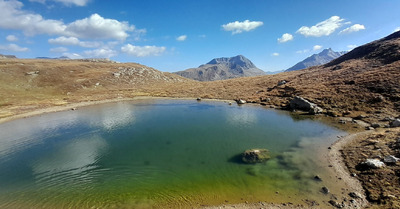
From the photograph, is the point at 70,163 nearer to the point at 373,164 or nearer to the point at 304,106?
the point at 373,164

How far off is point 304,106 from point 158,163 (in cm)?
4901

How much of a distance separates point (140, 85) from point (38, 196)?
114 m

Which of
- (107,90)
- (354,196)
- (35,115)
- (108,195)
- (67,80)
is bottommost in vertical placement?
(354,196)

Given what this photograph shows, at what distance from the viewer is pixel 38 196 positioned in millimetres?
22797

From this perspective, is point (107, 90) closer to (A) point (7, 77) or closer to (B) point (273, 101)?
(A) point (7, 77)

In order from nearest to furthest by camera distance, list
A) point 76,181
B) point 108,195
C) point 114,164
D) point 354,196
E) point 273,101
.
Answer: point 354,196 → point 108,195 → point 76,181 → point 114,164 → point 273,101

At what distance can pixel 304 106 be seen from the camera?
196 feet

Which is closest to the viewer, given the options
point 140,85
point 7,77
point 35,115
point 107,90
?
point 35,115

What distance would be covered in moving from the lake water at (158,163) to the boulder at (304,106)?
517cm

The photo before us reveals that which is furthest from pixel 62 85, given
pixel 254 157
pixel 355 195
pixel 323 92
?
pixel 355 195

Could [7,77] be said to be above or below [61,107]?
above

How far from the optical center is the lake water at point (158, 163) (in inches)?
867

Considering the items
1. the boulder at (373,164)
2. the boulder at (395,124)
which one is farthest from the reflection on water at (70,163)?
the boulder at (395,124)

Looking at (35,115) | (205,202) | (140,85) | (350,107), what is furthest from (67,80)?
(350,107)
